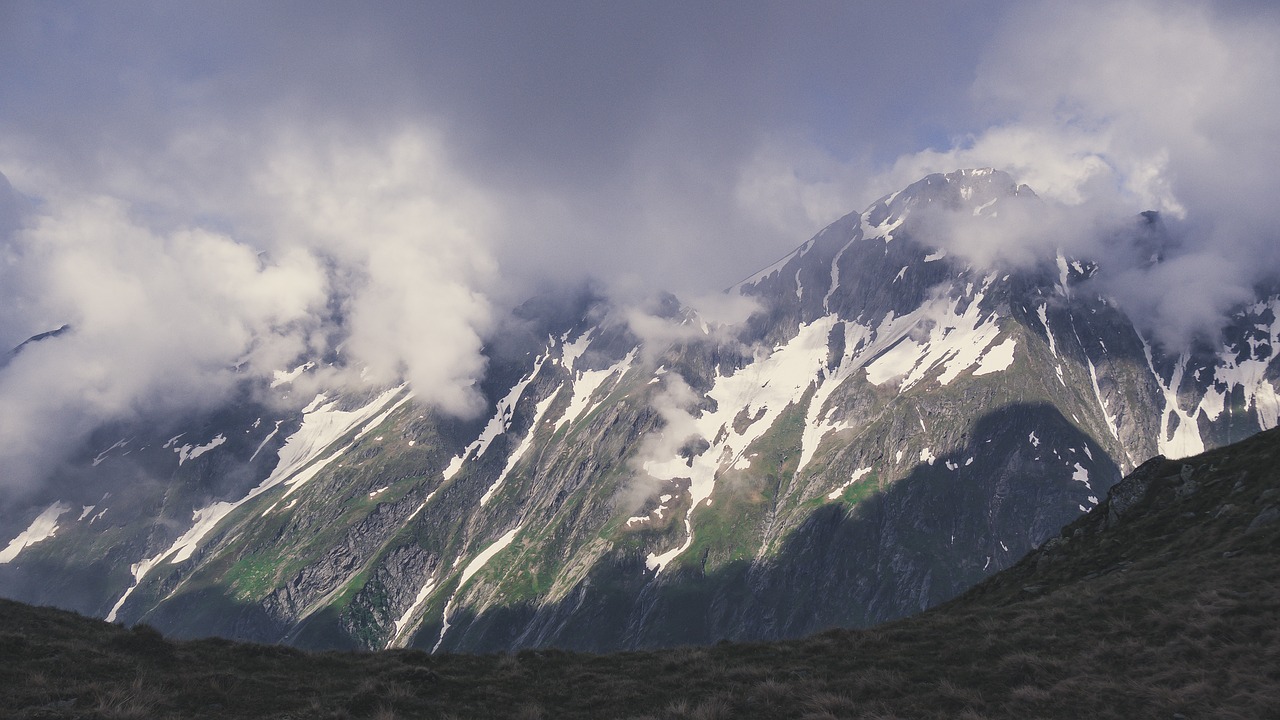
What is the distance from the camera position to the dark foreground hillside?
1373cm

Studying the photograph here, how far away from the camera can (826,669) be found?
18453 mm

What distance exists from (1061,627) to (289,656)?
2566 centimetres

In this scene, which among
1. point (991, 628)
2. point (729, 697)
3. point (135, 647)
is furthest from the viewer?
point (991, 628)

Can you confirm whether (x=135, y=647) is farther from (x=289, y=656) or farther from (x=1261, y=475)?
(x=1261, y=475)

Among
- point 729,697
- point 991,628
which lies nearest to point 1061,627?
point 991,628

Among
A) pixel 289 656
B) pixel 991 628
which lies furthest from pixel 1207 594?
pixel 289 656

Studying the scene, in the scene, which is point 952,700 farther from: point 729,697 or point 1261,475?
point 1261,475

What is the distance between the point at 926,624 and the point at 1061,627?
5073 millimetres

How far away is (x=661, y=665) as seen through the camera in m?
20.7

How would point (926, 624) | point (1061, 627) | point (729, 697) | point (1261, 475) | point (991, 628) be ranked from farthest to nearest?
point (1261, 475) → point (926, 624) → point (991, 628) → point (1061, 627) → point (729, 697)

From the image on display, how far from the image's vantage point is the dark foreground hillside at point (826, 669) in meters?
13.7

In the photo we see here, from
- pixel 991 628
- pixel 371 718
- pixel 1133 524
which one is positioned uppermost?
pixel 1133 524

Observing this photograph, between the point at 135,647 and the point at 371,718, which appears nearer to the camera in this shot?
the point at 371,718

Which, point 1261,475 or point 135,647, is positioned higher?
point 1261,475
